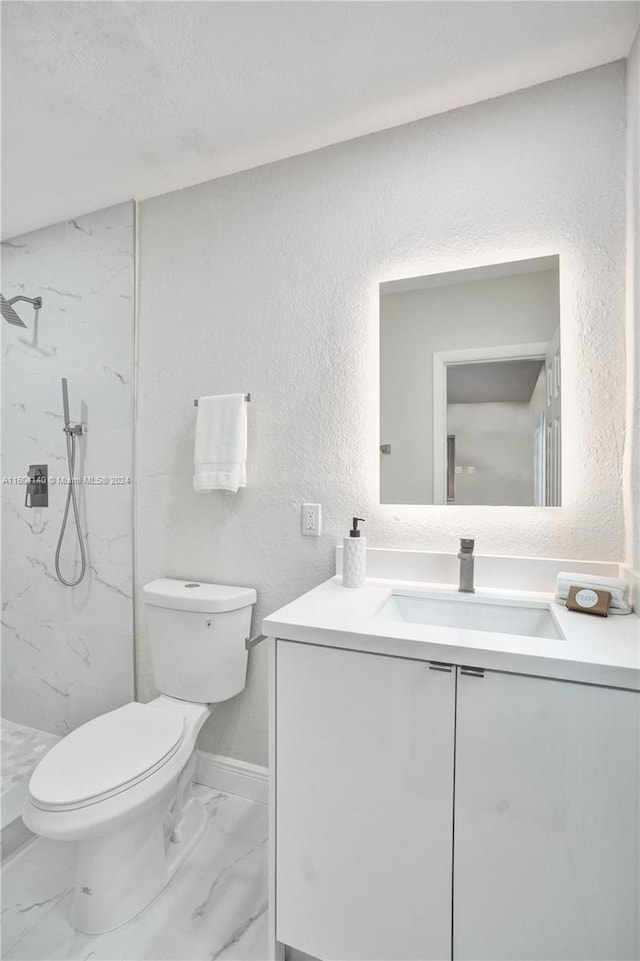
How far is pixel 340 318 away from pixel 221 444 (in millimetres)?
627

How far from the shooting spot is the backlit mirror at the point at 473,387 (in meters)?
1.35

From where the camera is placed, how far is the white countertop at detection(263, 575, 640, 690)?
814 mm

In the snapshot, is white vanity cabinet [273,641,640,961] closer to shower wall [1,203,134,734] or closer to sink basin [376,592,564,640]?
sink basin [376,592,564,640]

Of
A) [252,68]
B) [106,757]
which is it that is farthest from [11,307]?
[106,757]

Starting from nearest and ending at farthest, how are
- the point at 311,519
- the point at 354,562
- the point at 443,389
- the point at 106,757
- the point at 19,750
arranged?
the point at 106,757, the point at 354,562, the point at 443,389, the point at 311,519, the point at 19,750

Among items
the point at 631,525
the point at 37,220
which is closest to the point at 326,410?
the point at 631,525

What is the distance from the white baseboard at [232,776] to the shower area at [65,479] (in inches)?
18.0

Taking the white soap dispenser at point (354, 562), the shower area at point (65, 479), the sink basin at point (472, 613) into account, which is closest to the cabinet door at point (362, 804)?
the sink basin at point (472, 613)

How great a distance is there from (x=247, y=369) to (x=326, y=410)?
14.6 inches

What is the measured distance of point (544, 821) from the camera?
2.71 ft

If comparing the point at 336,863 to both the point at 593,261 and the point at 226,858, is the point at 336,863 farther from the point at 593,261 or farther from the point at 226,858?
the point at 593,261

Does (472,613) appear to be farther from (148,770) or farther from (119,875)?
(119,875)

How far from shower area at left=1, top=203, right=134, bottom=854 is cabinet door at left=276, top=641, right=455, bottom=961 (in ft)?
3.79

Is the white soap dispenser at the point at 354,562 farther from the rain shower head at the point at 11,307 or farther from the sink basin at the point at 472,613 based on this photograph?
the rain shower head at the point at 11,307
